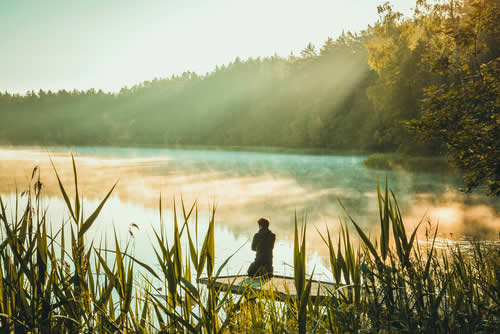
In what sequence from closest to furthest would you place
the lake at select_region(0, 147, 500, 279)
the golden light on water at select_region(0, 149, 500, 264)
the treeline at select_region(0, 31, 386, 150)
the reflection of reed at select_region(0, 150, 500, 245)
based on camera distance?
the lake at select_region(0, 147, 500, 279) < the golden light on water at select_region(0, 149, 500, 264) < the reflection of reed at select_region(0, 150, 500, 245) < the treeline at select_region(0, 31, 386, 150)

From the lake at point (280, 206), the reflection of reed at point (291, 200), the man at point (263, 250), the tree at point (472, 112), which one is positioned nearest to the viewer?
the tree at point (472, 112)

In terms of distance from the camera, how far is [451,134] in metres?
4.97

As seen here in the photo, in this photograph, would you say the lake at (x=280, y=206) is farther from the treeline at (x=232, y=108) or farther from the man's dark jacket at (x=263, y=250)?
the treeline at (x=232, y=108)

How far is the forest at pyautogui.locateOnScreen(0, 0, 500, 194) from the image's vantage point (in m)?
4.99

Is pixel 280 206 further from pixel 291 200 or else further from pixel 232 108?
pixel 232 108

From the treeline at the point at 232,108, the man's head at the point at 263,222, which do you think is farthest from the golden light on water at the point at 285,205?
the treeline at the point at 232,108

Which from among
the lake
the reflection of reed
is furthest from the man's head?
the reflection of reed

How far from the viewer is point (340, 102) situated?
6550 centimetres

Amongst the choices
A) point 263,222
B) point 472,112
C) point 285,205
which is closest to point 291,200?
point 285,205

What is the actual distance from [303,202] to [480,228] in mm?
7597

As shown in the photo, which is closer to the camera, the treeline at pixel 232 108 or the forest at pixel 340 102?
the forest at pixel 340 102

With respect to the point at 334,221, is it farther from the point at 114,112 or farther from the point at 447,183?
the point at 114,112

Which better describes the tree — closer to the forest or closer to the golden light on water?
the forest

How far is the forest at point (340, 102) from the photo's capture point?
16.4 feet
